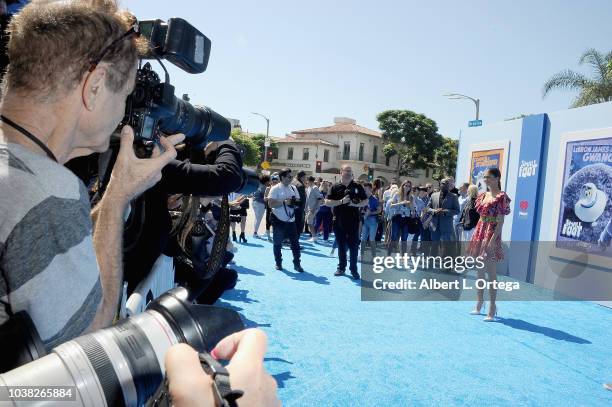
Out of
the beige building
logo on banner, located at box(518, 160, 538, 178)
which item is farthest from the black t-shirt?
the beige building

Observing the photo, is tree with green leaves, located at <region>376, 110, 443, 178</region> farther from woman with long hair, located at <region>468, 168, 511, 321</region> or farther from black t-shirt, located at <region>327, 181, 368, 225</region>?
woman with long hair, located at <region>468, 168, 511, 321</region>

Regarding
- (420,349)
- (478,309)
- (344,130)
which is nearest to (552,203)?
(478,309)

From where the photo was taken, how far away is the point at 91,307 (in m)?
0.97

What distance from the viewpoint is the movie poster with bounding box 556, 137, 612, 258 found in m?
Result: 7.39

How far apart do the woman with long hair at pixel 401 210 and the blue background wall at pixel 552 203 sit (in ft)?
7.48

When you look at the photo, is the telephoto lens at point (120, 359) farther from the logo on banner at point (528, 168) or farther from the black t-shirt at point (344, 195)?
the logo on banner at point (528, 168)

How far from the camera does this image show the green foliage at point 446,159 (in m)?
52.8

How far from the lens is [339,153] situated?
6078 centimetres

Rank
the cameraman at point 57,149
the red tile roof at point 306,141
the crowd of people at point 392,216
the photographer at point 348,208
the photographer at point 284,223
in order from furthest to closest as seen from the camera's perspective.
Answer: the red tile roof at point 306,141, the photographer at point 284,223, the photographer at point 348,208, the crowd of people at point 392,216, the cameraman at point 57,149

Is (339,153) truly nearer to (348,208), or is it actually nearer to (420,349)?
(348,208)

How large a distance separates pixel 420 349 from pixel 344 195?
4146mm

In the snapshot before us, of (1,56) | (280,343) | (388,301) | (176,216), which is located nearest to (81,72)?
(1,56)

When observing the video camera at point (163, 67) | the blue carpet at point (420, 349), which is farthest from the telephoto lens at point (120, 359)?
the blue carpet at point (420, 349)

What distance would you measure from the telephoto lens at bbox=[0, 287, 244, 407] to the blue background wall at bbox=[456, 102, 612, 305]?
857 cm
